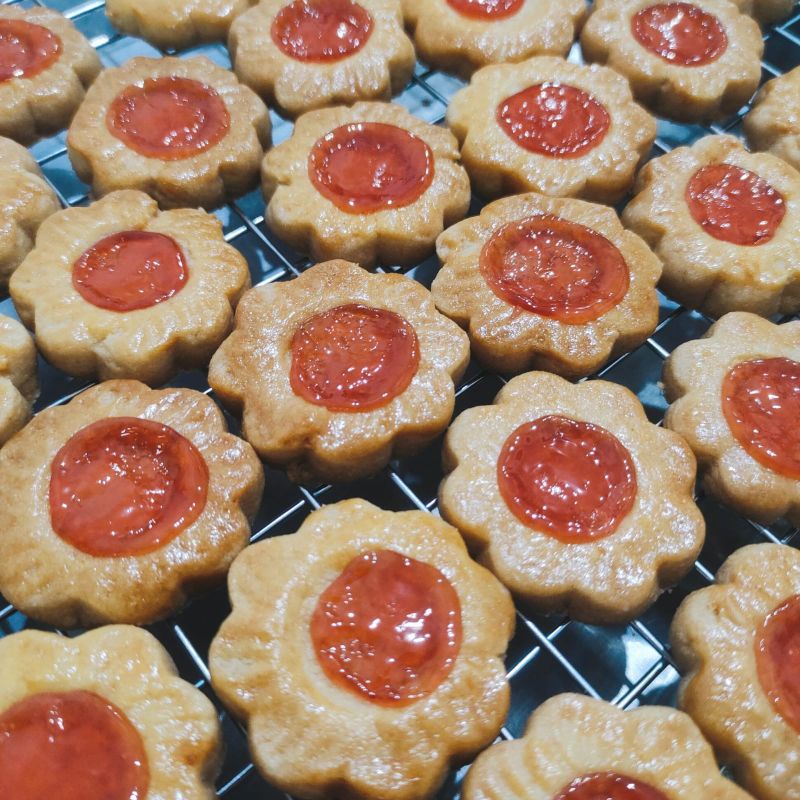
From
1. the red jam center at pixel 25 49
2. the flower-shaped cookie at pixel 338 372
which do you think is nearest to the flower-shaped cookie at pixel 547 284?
the flower-shaped cookie at pixel 338 372

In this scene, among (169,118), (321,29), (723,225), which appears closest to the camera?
(723,225)

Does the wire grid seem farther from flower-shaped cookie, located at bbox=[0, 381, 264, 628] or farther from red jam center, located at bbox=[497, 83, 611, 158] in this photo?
red jam center, located at bbox=[497, 83, 611, 158]

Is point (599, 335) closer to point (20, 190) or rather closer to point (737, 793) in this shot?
point (737, 793)

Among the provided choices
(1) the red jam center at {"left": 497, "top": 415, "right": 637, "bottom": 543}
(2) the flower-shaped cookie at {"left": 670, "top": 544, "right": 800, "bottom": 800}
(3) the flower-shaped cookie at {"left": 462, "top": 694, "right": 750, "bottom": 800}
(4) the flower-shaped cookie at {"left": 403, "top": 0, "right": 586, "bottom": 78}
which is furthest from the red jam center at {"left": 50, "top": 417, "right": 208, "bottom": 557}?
(4) the flower-shaped cookie at {"left": 403, "top": 0, "right": 586, "bottom": 78}

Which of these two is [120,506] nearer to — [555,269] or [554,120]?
[555,269]

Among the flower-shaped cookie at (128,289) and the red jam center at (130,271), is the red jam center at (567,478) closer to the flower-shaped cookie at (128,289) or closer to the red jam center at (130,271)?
the flower-shaped cookie at (128,289)

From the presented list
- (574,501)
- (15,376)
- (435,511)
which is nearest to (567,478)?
(574,501)
